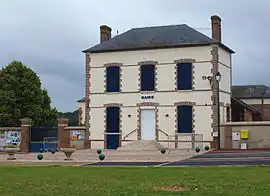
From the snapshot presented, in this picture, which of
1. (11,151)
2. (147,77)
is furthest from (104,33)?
(11,151)

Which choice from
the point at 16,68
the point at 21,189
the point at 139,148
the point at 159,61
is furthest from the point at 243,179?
the point at 16,68

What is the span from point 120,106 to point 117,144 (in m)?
2.55

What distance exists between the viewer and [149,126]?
33.3m

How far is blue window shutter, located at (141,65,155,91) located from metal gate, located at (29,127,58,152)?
688 centimetres

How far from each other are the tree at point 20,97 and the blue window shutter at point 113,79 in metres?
10.8

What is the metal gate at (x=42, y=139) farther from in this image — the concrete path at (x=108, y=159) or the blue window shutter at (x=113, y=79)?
the concrete path at (x=108, y=159)

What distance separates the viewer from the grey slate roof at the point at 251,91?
51906 mm

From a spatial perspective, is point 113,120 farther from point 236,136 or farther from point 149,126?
point 236,136

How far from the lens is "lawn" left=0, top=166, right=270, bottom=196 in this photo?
1104cm

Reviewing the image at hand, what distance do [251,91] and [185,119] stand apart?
893 inches

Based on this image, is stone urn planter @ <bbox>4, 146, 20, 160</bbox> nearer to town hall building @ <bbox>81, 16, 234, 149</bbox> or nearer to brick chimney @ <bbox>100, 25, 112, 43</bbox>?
town hall building @ <bbox>81, 16, 234, 149</bbox>

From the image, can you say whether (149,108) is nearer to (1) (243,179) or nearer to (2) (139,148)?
(2) (139,148)

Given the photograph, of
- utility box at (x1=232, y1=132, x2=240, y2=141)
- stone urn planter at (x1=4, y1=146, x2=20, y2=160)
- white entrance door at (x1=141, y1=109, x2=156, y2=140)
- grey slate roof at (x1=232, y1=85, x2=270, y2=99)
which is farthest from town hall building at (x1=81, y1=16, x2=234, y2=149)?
grey slate roof at (x1=232, y1=85, x2=270, y2=99)

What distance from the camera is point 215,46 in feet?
105
